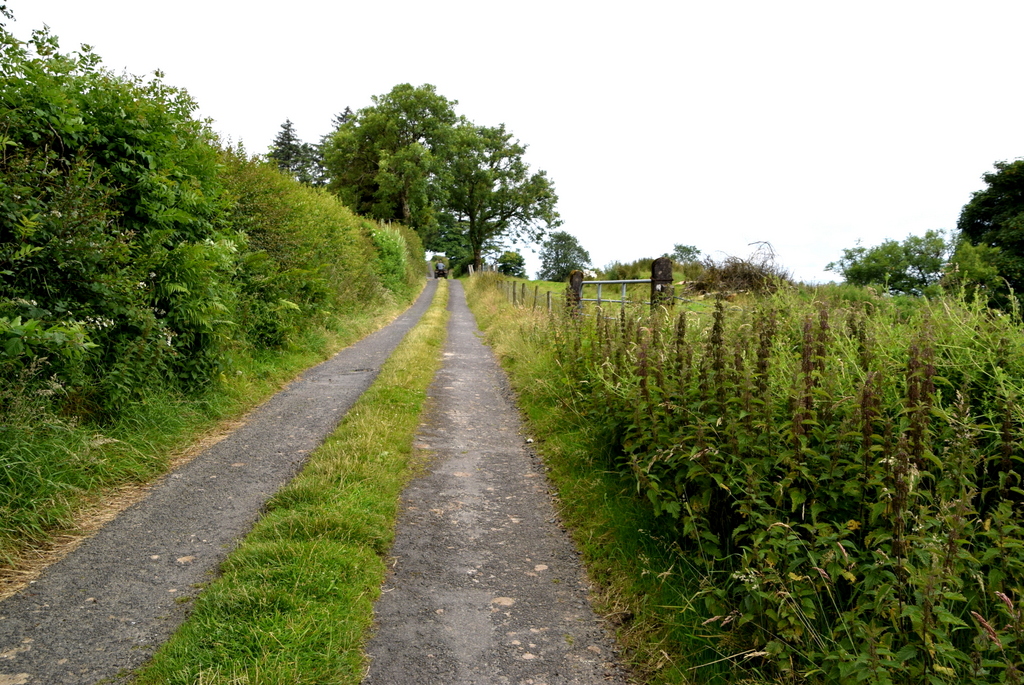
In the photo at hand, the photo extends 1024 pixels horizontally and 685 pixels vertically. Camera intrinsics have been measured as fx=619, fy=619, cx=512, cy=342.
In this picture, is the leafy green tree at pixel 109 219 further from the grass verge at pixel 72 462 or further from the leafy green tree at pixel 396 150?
the leafy green tree at pixel 396 150

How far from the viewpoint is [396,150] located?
44344mm

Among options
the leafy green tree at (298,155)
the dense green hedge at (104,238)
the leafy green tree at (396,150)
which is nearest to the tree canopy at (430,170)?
the leafy green tree at (396,150)

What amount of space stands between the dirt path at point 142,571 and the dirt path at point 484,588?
1182 millimetres

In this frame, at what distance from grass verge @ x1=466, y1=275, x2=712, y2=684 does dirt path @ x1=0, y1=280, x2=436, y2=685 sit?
7.73 feet

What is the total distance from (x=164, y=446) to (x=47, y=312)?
5.11 ft

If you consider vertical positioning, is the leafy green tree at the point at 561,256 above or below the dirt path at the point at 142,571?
above

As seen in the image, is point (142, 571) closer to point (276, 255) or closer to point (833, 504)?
point (833, 504)

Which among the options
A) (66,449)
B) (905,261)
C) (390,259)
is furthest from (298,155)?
(66,449)

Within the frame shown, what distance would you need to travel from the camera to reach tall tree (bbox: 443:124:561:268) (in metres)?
46.9

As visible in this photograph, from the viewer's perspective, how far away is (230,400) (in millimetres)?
7695

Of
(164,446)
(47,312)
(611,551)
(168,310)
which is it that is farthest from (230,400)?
(611,551)

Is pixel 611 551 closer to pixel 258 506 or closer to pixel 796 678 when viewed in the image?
pixel 796 678

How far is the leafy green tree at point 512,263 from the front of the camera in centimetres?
6175

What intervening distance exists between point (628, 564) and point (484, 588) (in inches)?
35.3
